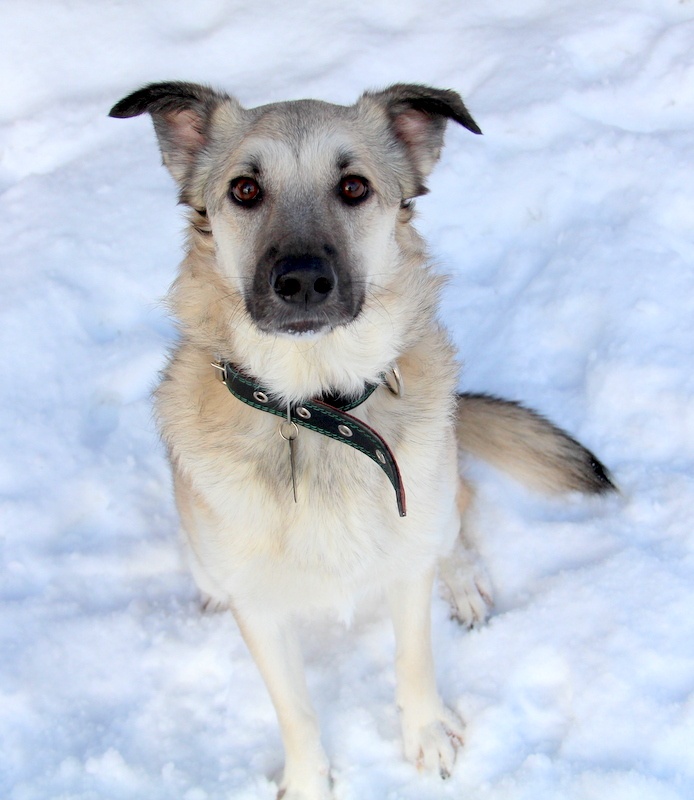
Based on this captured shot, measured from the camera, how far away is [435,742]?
274 cm

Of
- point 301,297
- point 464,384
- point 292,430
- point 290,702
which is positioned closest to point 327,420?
point 292,430

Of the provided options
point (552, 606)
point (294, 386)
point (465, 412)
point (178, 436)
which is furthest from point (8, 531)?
point (552, 606)

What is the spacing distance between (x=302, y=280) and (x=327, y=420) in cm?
45

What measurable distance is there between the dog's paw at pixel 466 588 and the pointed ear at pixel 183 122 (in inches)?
72.9

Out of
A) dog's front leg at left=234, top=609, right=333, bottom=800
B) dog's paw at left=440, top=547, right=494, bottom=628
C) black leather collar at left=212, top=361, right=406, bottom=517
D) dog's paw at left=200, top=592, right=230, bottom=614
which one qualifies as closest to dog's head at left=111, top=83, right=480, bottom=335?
black leather collar at left=212, top=361, right=406, bottom=517

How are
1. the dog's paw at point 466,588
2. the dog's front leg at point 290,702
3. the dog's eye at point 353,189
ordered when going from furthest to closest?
the dog's paw at point 466,588
the dog's front leg at point 290,702
the dog's eye at point 353,189

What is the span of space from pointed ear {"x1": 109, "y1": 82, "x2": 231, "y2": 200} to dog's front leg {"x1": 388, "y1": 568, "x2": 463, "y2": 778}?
1.63 meters

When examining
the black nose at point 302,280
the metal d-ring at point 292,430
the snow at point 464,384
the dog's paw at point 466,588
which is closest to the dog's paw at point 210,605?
the snow at point 464,384

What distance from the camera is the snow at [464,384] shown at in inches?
110

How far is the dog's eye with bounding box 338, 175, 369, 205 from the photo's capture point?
2.44 meters

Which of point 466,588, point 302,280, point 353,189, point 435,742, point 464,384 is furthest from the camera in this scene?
point 464,384

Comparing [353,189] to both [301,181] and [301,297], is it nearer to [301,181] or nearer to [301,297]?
[301,181]

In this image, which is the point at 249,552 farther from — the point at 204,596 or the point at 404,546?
the point at 204,596

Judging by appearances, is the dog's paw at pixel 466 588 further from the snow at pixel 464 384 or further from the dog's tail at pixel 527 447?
the dog's tail at pixel 527 447
